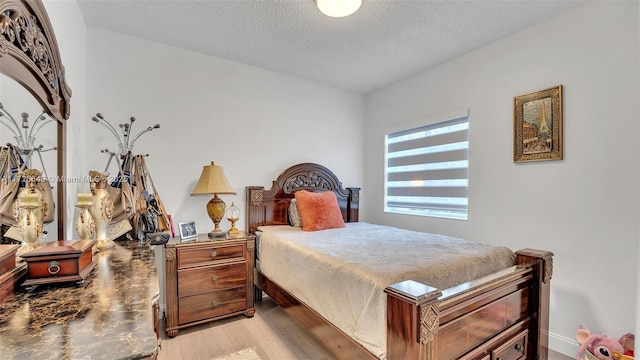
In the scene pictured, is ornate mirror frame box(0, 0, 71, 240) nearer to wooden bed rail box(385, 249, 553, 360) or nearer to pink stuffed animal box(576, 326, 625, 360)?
wooden bed rail box(385, 249, 553, 360)

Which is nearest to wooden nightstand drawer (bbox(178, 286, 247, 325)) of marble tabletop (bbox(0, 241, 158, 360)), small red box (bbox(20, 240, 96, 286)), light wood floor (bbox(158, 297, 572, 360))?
light wood floor (bbox(158, 297, 572, 360))

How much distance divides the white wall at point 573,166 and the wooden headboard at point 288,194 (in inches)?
55.9

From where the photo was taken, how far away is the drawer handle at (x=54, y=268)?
1049mm

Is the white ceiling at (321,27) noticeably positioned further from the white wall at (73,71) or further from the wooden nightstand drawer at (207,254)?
the wooden nightstand drawer at (207,254)

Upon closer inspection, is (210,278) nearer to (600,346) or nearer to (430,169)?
(430,169)

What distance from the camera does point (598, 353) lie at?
1.79 meters

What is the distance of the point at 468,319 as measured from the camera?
4.64ft

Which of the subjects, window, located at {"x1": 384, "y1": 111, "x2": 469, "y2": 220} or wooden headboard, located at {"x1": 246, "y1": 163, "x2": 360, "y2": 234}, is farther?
wooden headboard, located at {"x1": 246, "y1": 163, "x2": 360, "y2": 234}

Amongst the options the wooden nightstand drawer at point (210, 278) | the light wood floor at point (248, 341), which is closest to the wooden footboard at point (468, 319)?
the light wood floor at point (248, 341)

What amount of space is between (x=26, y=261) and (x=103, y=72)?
2.15 meters

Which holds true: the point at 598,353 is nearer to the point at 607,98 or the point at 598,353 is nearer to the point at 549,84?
the point at 607,98

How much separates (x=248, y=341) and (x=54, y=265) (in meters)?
1.63

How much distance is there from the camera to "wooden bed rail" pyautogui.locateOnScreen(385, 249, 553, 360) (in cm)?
116

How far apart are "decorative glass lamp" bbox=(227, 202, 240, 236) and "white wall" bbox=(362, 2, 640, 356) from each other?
89.8 inches
